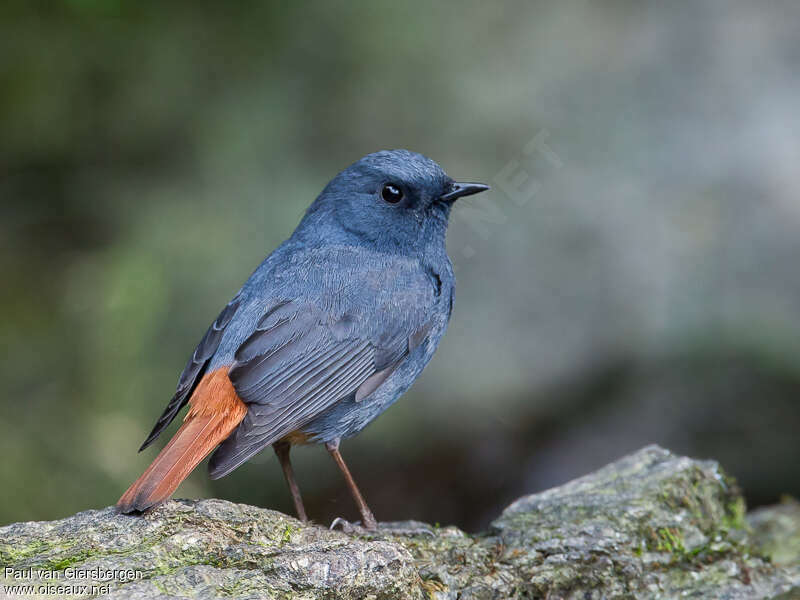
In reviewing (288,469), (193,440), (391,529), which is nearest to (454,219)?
(288,469)

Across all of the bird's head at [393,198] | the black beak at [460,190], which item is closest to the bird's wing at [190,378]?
the bird's head at [393,198]

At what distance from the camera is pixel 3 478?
182 inches

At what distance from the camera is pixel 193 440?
2.91 meters

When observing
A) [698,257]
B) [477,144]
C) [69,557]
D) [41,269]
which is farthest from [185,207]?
[69,557]

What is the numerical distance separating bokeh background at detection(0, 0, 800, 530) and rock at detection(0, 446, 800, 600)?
129 cm

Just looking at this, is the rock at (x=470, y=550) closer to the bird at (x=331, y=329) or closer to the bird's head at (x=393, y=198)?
the bird at (x=331, y=329)

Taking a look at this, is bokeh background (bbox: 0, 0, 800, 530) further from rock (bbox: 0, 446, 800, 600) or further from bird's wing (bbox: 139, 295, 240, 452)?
bird's wing (bbox: 139, 295, 240, 452)

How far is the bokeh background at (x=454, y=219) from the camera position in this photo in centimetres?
509

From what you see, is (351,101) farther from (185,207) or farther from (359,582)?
(359,582)

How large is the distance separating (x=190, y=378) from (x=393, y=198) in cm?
109

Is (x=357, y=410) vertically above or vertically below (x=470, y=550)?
above

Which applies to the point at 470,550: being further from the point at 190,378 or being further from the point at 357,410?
the point at 190,378

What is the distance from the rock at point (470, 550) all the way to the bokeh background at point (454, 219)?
1288 mm

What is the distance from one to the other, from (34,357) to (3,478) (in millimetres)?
991
